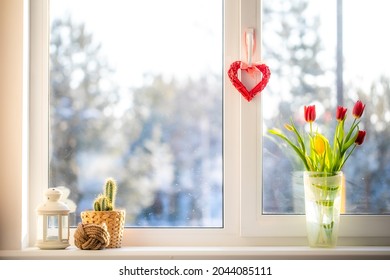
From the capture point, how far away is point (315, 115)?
9.71ft

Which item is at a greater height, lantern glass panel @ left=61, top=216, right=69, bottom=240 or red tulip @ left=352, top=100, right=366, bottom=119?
red tulip @ left=352, top=100, right=366, bottom=119

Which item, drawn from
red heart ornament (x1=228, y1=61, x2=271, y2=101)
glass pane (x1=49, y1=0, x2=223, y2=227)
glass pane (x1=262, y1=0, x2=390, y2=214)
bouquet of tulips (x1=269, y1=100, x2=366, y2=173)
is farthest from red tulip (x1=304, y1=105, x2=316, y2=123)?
glass pane (x1=49, y1=0, x2=223, y2=227)

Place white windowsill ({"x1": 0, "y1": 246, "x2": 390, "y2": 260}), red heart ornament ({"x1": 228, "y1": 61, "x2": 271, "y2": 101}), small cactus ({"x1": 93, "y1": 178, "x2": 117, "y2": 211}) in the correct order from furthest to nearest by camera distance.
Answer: red heart ornament ({"x1": 228, "y1": 61, "x2": 271, "y2": 101}), small cactus ({"x1": 93, "y1": 178, "x2": 117, "y2": 211}), white windowsill ({"x1": 0, "y1": 246, "x2": 390, "y2": 260})

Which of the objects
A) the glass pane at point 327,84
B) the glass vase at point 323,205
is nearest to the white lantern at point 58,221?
the glass pane at point 327,84

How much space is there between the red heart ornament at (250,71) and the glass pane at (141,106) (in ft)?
0.29

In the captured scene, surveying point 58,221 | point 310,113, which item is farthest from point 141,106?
point 310,113

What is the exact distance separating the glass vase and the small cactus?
2.56ft

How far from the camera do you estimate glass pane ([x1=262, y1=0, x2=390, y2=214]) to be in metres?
3.06

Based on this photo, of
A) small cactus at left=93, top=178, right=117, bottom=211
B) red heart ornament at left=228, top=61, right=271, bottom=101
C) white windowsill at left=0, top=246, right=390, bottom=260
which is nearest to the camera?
white windowsill at left=0, top=246, right=390, bottom=260

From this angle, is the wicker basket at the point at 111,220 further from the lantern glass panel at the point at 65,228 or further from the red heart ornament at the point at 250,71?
the red heart ornament at the point at 250,71

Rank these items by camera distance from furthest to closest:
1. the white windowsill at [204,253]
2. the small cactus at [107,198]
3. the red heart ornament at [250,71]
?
the red heart ornament at [250,71]
the small cactus at [107,198]
the white windowsill at [204,253]

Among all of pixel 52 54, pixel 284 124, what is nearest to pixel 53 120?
pixel 52 54

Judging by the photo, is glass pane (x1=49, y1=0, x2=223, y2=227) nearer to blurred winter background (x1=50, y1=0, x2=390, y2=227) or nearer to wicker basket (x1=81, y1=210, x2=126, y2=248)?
blurred winter background (x1=50, y1=0, x2=390, y2=227)

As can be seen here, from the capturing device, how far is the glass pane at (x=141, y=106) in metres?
3.06
